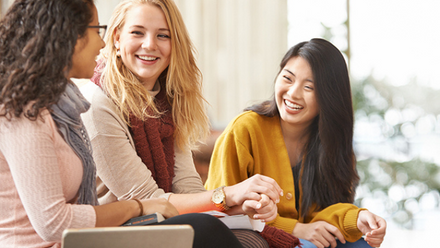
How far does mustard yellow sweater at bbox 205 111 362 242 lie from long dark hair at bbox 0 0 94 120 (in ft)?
2.61

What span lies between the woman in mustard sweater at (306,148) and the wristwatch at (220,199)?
0.23m

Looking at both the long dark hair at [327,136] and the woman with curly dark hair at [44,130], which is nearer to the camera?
the woman with curly dark hair at [44,130]

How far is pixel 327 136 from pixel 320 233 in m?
0.38

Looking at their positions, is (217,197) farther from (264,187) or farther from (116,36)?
(116,36)

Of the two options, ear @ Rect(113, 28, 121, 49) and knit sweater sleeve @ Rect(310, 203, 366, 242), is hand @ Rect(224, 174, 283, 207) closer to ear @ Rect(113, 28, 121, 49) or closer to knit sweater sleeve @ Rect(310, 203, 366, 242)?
knit sweater sleeve @ Rect(310, 203, 366, 242)

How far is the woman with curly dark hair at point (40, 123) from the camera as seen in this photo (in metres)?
0.86

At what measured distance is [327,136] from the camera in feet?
5.43

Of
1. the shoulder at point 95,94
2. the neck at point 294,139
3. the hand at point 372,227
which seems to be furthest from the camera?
the neck at point 294,139

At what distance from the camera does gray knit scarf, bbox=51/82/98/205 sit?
98cm

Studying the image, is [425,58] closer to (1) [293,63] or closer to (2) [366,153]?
(2) [366,153]

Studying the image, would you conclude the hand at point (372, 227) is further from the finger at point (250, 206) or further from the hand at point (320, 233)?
the finger at point (250, 206)

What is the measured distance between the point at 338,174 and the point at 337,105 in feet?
0.91

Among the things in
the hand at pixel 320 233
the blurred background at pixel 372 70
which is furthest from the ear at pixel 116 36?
the blurred background at pixel 372 70

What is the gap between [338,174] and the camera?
1672 mm
